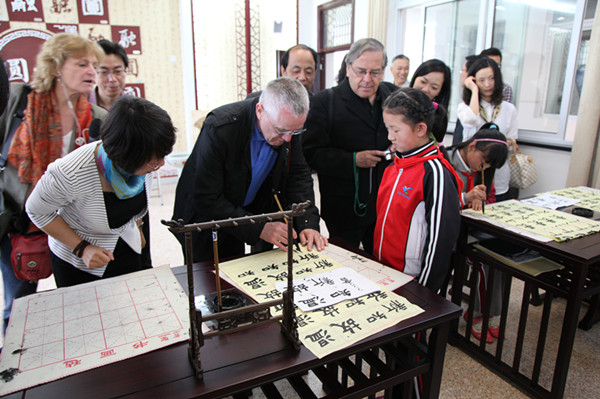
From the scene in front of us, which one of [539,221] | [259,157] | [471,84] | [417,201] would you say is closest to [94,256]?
[259,157]

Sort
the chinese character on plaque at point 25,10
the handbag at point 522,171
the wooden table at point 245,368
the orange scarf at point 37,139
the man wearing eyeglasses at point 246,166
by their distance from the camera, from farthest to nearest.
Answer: the chinese character on plaque at point 25,10
the handbag at point 522,171
the orange scarf at point 37,139
the man wearing eyeglasses at point 246,166
the wooden table at point 245,368

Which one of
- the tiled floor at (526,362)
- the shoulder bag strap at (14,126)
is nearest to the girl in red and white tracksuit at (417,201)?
the tiled floor at (526,362)

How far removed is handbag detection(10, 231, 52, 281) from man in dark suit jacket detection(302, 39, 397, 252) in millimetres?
1111

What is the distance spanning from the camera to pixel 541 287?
5.17ft

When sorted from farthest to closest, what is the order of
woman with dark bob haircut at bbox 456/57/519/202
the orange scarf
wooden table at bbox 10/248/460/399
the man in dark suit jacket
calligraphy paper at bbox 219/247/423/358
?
woman with dark bob haircut at bbox 456/57/519/202, the man in dark suit jacket, the orange scarf, calligraphy paper at bbox 219/247/423/358, wooden table at bbox 10/248/460/399

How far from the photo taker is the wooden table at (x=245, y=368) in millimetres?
748

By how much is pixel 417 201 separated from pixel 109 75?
162 centimetres

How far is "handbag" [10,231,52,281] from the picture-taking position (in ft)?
4.76

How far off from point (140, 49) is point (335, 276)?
14.9ft

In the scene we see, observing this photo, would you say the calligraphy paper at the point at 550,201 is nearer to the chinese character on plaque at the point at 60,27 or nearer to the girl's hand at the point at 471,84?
the girl's hand at the point at 471,84

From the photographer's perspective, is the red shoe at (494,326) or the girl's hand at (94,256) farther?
the red shoe at (494,326)

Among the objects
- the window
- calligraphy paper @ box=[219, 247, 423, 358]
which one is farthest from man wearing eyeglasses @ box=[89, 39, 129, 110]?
the window

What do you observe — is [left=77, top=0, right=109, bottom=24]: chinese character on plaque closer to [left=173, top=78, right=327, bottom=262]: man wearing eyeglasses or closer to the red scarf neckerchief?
[left=173, top=78, right=327, bottom=262]: man wearing eyeglasses

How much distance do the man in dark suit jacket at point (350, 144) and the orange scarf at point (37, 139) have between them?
1020 mm
